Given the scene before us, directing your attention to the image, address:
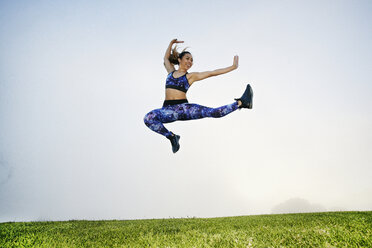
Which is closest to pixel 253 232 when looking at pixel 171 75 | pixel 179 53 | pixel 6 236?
pixel 171 75

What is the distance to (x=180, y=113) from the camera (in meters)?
4.39

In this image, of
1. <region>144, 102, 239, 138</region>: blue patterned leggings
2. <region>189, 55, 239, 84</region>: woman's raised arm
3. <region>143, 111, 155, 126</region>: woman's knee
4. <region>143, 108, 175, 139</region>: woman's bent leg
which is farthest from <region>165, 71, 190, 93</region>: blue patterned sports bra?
<region>143, 111, 155, 126</region>: woman's knee

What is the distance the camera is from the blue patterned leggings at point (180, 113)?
4.38m

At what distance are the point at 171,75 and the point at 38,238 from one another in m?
5.36

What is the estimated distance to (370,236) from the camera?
476 centimetres

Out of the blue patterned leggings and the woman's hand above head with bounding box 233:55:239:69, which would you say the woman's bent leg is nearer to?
the blue patterned leggings

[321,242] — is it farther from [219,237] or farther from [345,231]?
[219,237]

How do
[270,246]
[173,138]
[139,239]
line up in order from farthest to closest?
1. [139,239]
2. [173,138]
3. [270,246]

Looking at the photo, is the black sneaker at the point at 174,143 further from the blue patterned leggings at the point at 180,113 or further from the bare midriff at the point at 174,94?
the bare midriff at the point at 174,94

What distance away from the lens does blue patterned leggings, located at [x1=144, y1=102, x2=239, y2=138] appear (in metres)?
4.38

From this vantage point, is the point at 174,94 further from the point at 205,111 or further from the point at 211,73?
the point at 211,73

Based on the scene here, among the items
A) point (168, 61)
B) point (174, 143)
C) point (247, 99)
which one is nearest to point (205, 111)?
point (247, 99)

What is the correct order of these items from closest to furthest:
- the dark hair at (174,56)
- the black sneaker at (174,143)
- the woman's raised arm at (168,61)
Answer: the black sneaker at (174,143) < the woman's raised arm at (168,61) < the dark hair at (174,56)

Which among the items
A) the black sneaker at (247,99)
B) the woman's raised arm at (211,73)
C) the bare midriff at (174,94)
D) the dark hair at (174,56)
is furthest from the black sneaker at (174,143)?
the dark hair at (174,56)
